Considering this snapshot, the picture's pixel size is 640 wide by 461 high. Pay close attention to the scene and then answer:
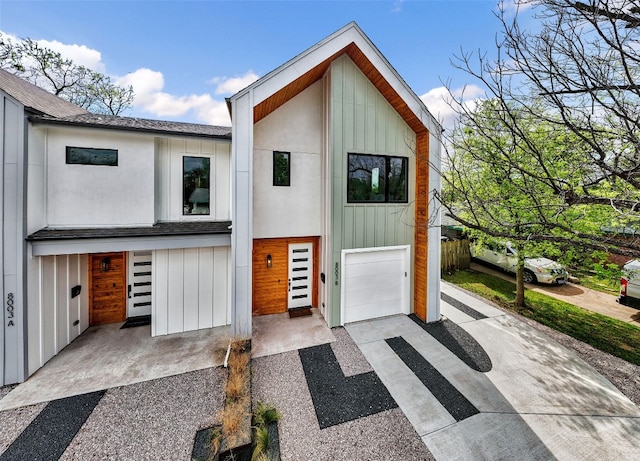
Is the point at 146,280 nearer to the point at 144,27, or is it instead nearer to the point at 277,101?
the point at 277,101

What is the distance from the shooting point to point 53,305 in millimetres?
5500

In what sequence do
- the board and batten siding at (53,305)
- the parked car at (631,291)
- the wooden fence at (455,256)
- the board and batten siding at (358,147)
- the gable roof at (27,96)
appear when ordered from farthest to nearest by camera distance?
the wooden fence at (455,256) → the parked car at (631,291) → the board and batten siding at (358,147) → the gable roof at (27,96) → the board and batten siding at (53,305)

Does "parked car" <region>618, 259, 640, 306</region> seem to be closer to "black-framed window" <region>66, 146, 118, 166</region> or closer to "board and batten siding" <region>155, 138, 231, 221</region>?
"board and batten siding" <region>155, 138, 231, 221</region>

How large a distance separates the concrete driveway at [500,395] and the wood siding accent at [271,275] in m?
2.49

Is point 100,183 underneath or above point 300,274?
above

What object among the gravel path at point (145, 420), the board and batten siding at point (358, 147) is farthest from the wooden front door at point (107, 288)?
the board and batten siding at point (358, 147)

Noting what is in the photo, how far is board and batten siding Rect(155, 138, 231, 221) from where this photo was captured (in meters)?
6.47

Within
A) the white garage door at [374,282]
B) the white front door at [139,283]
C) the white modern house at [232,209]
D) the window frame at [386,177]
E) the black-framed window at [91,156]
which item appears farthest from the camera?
the white garage door at [374,282]

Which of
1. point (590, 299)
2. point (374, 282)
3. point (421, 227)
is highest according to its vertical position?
point (421, 227)

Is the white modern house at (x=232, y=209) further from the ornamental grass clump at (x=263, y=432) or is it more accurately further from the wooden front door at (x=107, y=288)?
the ornamental grass clump at (x=263, y=432)

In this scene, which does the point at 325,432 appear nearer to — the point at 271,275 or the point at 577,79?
the point at 271,275

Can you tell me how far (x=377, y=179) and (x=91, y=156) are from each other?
722 centimetres

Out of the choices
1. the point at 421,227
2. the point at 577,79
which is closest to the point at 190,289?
the point at 421,227

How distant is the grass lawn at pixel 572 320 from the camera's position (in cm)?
639
